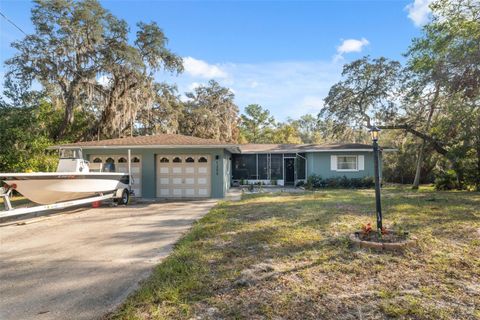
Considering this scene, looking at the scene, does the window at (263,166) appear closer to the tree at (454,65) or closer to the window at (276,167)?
the window at (276,167)

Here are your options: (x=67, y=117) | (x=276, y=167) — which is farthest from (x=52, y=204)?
(x=276, y=167)

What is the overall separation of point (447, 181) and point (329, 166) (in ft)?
20.3

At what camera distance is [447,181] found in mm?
16375

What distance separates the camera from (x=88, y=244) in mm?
5934

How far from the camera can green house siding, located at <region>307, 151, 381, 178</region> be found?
59.6 feet

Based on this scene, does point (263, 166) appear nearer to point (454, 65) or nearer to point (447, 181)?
point (447, 181)

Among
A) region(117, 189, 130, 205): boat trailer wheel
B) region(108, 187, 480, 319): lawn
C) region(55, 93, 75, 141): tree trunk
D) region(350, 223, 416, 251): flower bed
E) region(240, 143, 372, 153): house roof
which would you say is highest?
region(55, 93, 75, 141): tree trunk

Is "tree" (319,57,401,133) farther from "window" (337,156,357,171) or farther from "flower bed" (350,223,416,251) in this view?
"flower bed" (350,223,416,251)

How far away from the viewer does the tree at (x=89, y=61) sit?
15938 millimetres

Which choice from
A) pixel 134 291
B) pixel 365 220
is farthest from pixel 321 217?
pixel 134 291

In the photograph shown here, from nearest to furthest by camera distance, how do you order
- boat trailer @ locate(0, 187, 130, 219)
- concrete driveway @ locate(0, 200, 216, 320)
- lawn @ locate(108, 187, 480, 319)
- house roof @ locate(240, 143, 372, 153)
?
1. lawn @ locate(108, 187, 480, 319)
2. concrete driveway @ locate(0, 200, 216, 320)
3. boat trailer @ locate(0, 187, 130, 219)
4. house roof @ locate(240, 143, 372, 153)

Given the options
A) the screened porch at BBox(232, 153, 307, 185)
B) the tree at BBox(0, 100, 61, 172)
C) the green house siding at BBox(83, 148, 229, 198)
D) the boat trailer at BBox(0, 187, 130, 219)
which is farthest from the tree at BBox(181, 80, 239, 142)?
the boat trailer at BBox(0, 187, 130, 219)

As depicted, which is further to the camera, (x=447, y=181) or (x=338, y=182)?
(x=338, y=182)

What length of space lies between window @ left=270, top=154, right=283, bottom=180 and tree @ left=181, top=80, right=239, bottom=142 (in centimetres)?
737
